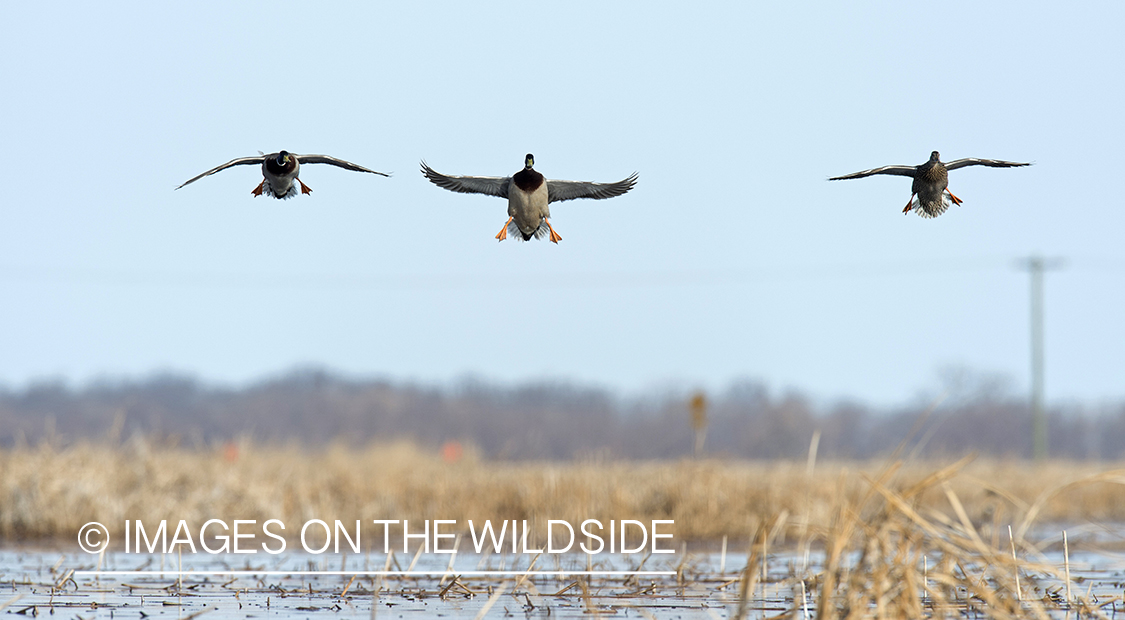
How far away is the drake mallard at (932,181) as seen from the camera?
4.82 m

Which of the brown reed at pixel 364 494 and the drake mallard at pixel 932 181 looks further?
the brown reed at pixel 364 494

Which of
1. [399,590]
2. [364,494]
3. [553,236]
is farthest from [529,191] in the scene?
[364,494]

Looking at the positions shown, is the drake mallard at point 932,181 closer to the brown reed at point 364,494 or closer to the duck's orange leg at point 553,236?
the duck's orange leg at point 553,236

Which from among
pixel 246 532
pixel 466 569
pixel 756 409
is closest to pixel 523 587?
pixel 466 569

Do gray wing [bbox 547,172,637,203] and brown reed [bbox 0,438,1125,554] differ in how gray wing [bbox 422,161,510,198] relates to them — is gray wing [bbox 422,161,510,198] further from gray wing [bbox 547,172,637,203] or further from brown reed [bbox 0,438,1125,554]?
brown reed [bbox 0,438,1125,554]

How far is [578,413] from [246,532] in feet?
163

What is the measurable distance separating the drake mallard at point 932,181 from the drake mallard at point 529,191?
1.36 meters

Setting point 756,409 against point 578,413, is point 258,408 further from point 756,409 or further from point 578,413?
point 756,409

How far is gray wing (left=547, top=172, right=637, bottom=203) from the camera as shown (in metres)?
5.93

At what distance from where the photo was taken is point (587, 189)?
6.09m

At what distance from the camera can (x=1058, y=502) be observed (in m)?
24.8

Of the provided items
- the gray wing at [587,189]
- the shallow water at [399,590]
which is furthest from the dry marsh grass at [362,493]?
the gray wing at [587,189]

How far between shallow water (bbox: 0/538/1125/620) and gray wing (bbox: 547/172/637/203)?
2750 mm

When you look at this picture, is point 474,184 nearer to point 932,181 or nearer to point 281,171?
point 281,171
